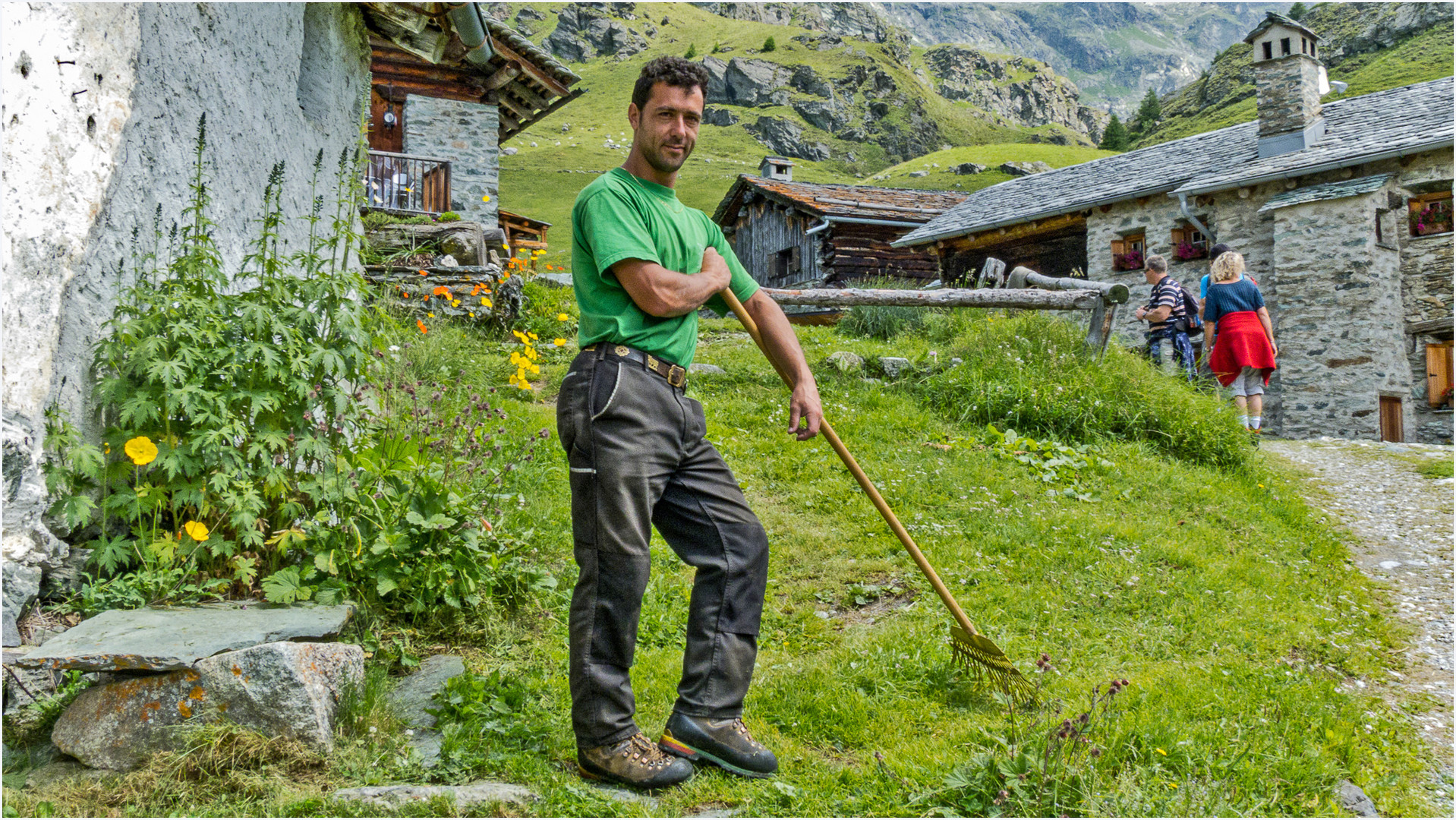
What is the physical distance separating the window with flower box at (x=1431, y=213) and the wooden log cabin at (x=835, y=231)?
8.77 meters

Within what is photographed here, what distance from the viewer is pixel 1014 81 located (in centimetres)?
14500

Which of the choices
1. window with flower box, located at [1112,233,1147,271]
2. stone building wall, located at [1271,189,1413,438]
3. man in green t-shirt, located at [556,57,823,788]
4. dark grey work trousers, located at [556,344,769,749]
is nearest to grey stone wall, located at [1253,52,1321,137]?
stone building wall, located at [1271,189,1413,438]

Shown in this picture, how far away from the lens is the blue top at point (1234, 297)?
28.5 feet

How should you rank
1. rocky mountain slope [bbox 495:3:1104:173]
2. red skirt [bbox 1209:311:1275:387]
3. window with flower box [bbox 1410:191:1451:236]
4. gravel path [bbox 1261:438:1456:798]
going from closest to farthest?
gravel path [bbox 1261:438:1456:798], red skirt [bbox 1209:311:1275:387], window with flower box [bbox 1410:191:1451:236], rocky mountain slope [bbox 495:3:1104:173]

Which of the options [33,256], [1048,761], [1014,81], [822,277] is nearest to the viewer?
[1048,761]

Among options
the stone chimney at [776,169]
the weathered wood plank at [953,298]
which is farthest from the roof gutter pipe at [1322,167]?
the stone chimney at [776,169]

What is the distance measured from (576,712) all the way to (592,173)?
206 feet

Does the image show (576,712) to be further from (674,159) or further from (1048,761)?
(674,159)

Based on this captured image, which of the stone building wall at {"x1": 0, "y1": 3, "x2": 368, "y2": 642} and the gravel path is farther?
the gravel path

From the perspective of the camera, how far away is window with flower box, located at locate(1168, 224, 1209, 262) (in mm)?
15867

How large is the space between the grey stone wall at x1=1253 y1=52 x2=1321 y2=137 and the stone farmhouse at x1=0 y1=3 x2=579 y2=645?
14.9 metres

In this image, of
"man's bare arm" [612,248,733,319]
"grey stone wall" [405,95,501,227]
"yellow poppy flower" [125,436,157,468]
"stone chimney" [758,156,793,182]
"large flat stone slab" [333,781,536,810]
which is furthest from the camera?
"stone chimney" [758,156,793,182]

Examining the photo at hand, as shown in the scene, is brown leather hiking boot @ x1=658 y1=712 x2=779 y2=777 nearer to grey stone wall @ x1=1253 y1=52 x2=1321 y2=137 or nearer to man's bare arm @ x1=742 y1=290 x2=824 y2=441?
man's bare arm @ x1=742 y1=290 x2=824 y2=441

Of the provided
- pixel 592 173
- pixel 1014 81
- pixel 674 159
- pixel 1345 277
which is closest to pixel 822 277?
pixel 1345 277
